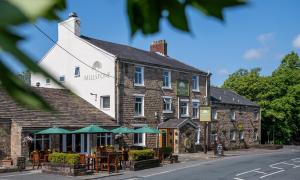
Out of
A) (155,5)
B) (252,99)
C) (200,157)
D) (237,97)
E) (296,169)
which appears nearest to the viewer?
(155,5)

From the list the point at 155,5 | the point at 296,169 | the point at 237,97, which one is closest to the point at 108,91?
the point at 296,169

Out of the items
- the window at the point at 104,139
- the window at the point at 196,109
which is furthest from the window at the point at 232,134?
the window at the point at 104,139

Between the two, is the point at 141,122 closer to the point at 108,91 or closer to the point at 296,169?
the point at 108,91

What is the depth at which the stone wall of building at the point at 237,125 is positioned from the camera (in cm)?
4650

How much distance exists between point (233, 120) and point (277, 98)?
1224 cm

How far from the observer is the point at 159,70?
38.1 metres

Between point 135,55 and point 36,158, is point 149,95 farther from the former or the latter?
point 36,158

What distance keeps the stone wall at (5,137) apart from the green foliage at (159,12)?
27.6 metres

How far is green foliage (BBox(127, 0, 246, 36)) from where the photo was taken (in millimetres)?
830

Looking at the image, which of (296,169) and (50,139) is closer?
(296,169)

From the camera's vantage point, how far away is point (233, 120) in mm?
49000

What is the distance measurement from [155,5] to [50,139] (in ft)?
94.4

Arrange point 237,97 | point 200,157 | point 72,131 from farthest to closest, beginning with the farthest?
point 237,97, point 200,157, point 72,131

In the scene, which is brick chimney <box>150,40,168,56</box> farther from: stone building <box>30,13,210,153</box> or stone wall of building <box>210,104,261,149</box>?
stone wall of building <box>210,104,261,149</box>
